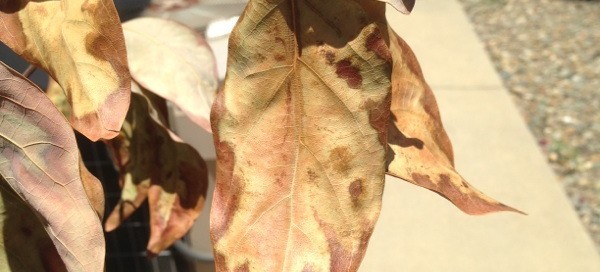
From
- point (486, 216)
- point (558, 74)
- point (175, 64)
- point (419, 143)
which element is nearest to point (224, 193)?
point (419, 143)

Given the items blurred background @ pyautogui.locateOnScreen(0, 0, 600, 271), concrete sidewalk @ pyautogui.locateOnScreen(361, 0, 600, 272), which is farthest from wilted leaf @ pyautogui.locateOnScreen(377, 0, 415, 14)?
concrete sidewalk @ pyautogui.locateOnScreen(361, 0, 600, 272)

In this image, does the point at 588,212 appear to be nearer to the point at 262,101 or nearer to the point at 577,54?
the point at 577,54

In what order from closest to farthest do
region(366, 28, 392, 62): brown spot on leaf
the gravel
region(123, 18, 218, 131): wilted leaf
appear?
region(366, 28, 392, 62): brown spot on leaf → region(123, 18, 218, 131): wilted leaf → the gravel

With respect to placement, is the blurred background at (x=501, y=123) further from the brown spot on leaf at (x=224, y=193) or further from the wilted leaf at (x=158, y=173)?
the brown spot on leaf at (x=224, y=193)

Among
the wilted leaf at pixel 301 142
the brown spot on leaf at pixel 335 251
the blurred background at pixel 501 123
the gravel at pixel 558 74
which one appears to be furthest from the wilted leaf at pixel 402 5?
the gravel at pixel 558 74

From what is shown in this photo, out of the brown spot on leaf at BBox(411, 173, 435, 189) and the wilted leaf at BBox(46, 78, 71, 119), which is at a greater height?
the brown spot on leaf at BBox(411, 173, 435, 189)

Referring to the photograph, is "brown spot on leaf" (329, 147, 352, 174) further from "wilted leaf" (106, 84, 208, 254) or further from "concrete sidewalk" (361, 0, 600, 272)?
"concrete sidewalk" (361, 0, 600, 272)

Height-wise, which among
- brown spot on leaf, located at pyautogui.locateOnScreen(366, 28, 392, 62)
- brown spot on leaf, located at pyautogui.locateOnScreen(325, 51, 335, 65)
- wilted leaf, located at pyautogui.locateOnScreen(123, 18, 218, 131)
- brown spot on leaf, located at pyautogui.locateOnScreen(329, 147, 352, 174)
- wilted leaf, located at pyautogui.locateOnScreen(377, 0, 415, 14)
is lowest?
wilted leaf, located at pyautogui.locateOnScreen(123, 18, 218, 131)

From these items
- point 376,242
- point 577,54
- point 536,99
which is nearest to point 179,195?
point 376,242
